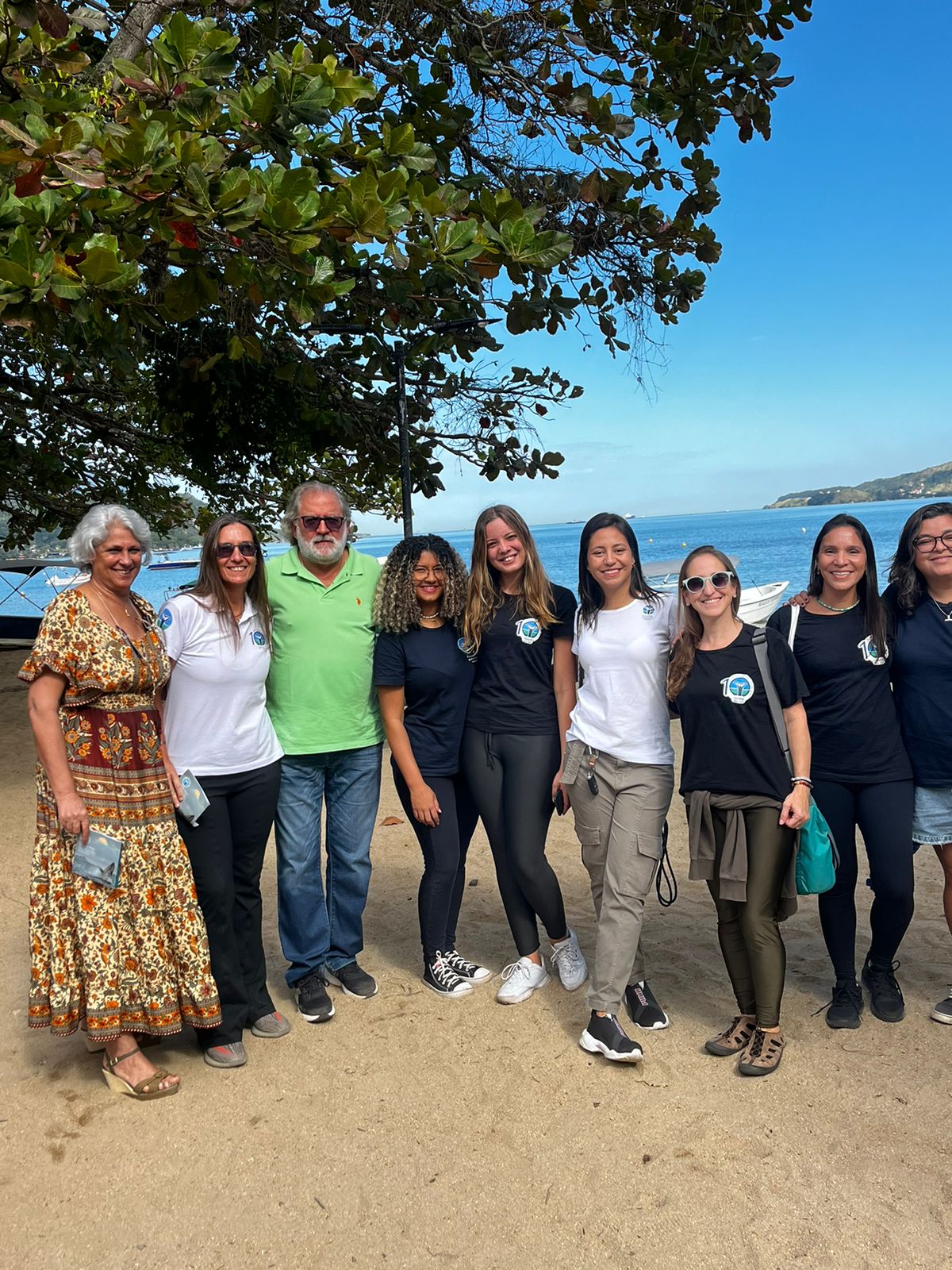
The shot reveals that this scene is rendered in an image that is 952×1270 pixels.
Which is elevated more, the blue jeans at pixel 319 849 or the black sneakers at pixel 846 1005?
the blue jeans at pixel 319 849

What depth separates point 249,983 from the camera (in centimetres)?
382

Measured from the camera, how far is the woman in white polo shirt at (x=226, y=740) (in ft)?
11.5

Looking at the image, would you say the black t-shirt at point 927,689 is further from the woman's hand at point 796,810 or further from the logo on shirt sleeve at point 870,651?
the woman's hand at point 796,810

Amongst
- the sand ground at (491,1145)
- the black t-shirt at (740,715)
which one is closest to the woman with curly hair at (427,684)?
the sand ground at (491,1145)

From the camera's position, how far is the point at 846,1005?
3832 millimetres

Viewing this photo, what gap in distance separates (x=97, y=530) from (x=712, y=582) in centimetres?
214

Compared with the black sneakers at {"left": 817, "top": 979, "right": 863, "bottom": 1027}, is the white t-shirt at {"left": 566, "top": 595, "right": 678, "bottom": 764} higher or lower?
higher

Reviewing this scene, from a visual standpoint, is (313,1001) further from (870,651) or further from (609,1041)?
(870,651)

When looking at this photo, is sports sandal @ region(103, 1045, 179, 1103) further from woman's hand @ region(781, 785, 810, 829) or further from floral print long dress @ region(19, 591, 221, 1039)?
woman's hand @ region(781, 785, 810, 829)

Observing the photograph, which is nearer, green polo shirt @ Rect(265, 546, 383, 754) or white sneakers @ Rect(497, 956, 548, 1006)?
green polo shirt @ Rect(265, 546, 383, 754)

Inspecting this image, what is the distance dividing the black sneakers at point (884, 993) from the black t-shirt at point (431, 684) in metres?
1.92

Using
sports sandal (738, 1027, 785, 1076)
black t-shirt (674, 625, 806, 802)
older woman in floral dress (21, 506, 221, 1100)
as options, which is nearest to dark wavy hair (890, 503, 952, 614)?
black t-shirt (674, 625, 806, 802)

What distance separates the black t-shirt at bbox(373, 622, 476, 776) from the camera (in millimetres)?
3891

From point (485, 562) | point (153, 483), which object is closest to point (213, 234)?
point (485, 562)
